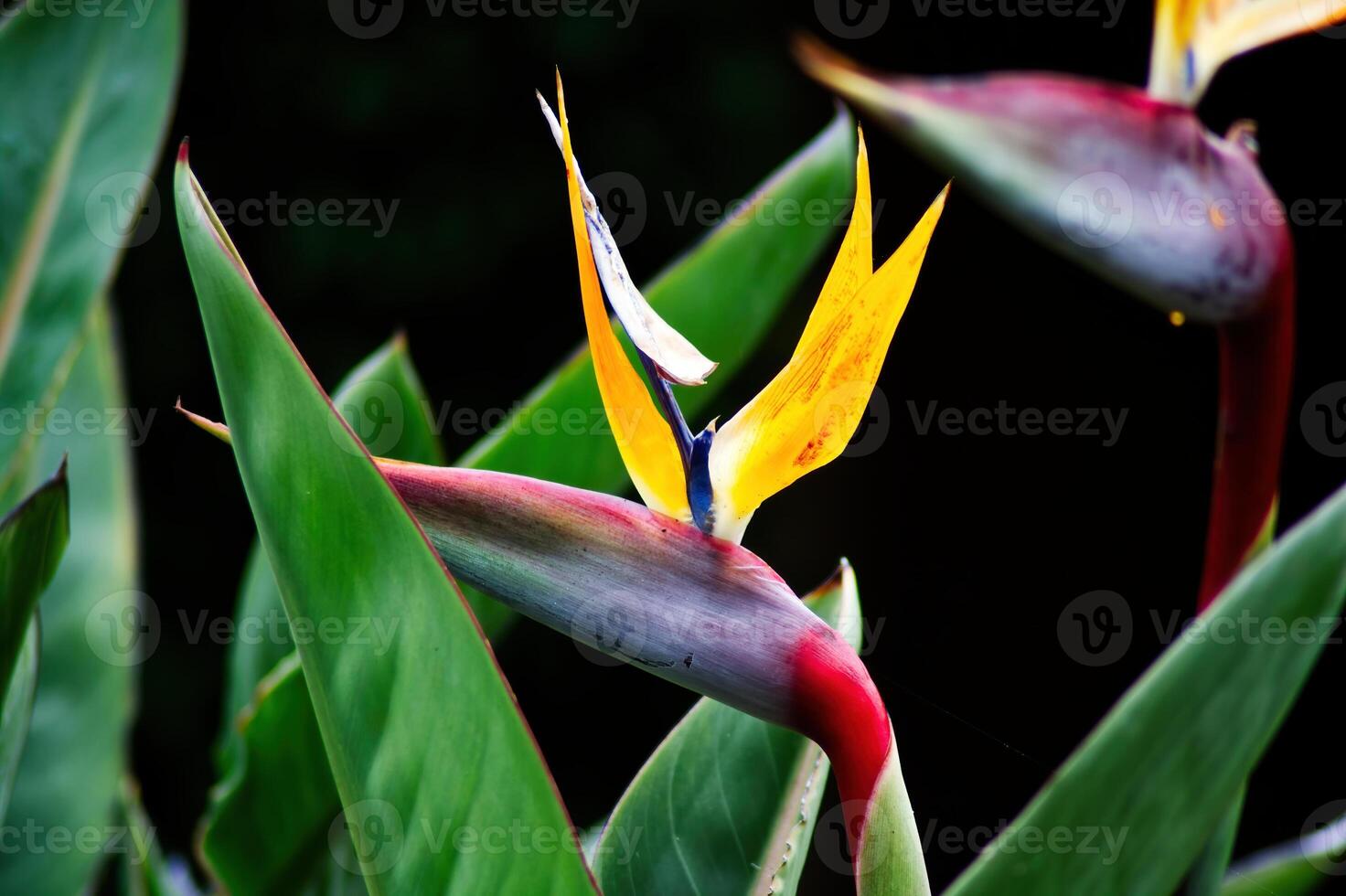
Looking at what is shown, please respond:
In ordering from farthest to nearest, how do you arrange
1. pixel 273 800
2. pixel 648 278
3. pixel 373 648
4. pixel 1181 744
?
pixel 648 278 < pixel 273 800 < pixel 1181 744 < pixel 373 648

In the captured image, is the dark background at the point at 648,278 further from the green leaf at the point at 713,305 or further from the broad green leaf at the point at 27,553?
the broad green leaf at the point at 27,553

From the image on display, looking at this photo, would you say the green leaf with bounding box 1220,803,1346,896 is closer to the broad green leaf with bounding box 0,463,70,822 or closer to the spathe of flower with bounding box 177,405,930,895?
the spathe of flower with bounding box 177,405,930,895

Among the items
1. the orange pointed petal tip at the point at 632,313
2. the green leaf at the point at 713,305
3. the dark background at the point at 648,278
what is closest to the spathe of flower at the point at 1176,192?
the green leaf at the point at 713,305

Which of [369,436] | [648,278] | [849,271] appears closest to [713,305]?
[369,436]

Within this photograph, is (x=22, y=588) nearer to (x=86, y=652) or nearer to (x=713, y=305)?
(x=86, y=652)

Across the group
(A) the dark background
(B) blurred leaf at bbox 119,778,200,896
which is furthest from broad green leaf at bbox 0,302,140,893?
(A) the dark background
